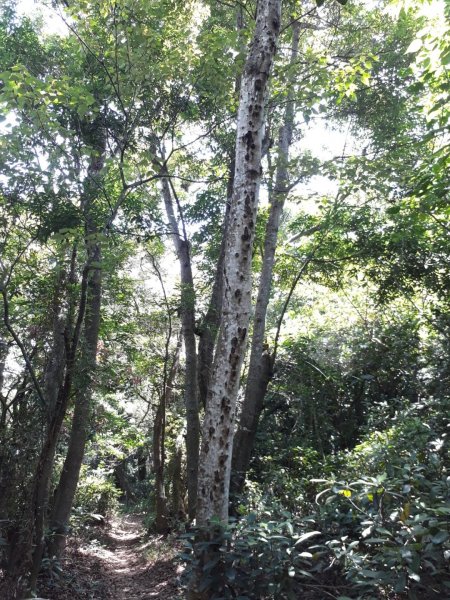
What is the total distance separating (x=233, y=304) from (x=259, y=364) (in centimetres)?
442

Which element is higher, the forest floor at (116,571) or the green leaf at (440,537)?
the green leaf at (440,537)

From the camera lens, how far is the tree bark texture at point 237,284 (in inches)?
145

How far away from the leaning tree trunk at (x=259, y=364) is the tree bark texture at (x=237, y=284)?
3020mm

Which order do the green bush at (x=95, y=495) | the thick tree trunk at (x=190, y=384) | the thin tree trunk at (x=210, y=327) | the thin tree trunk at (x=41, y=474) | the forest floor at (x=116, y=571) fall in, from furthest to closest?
1. the green bush at (x=95, y=495)
2. the thin tree trunk at (x=210, y=327)
3. the thick tree trunk at (x=190, y=384)
4. the forest floor at (x=116, y=571)
5. the thin tree trunk at (x=41, y=474)

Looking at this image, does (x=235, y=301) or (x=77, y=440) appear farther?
(x=77, y=440)

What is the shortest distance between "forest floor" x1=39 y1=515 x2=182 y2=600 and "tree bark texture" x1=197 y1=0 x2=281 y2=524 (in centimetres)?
256

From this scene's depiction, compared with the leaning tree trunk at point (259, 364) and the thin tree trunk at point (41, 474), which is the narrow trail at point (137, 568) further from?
the thin tree trunk at point (41, 474)

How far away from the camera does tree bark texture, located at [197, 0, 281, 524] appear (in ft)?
12.1

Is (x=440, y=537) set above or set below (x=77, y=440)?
below

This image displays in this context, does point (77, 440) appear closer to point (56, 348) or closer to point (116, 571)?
point (116, 571)

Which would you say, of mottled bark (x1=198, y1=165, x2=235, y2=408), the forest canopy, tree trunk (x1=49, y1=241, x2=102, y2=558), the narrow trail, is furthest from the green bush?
mottled bark (x1=198, y1=165, x2=235, y2=408)

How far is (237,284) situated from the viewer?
12.8ft

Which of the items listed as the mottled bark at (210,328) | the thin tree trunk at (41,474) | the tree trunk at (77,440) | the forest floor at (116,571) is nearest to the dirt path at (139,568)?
the forest floor at (116,571)

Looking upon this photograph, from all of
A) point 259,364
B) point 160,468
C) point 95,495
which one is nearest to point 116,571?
point 160,468
